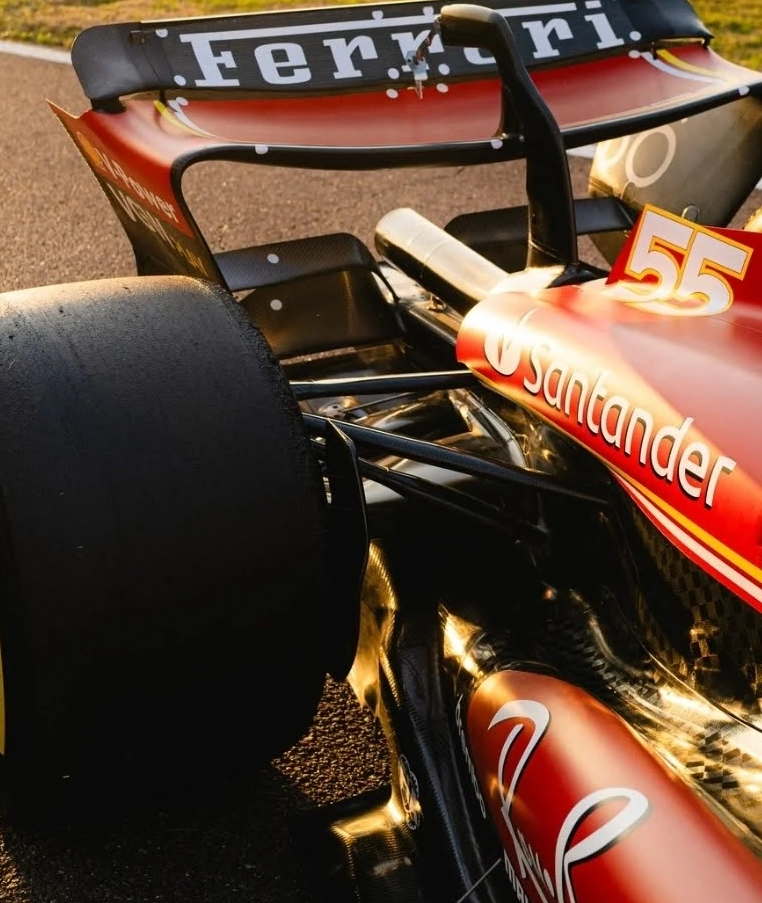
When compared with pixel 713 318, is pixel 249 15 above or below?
above

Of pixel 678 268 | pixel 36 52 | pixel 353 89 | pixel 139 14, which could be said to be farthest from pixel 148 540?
pixel 139 14

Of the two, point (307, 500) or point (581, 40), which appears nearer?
point (307, 500)

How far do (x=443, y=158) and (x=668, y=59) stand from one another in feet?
2.28

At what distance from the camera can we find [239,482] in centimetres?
140

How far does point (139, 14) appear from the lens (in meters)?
7.10

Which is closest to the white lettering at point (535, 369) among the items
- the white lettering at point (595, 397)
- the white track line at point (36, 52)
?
the white lettering at point (595, 397)

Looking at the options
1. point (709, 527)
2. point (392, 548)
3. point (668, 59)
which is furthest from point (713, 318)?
point (668, 59)

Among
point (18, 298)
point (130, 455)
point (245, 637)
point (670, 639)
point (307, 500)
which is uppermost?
point (18, 298)

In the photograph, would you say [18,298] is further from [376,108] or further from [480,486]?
[376,108]

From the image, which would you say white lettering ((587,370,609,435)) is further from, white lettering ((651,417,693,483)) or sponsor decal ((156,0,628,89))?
sponsor decal ((156,0,628,89))

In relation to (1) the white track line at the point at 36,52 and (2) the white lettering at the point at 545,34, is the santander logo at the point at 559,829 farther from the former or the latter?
(1) the white track line at the point at 36,52

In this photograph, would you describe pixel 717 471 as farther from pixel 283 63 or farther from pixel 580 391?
pixel 283 63

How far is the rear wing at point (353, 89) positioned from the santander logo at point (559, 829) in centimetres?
91

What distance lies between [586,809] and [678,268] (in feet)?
2.13
